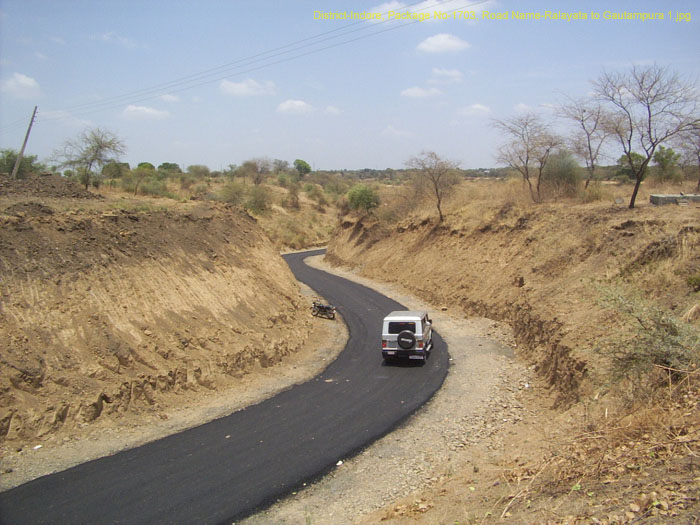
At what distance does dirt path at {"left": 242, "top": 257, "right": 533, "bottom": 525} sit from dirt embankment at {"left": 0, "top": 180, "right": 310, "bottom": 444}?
633 centimetres

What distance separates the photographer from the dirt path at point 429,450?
9.13 m

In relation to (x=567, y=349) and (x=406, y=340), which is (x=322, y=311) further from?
(x=567, y=349)

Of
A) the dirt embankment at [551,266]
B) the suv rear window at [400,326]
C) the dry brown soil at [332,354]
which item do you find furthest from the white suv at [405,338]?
the dirt embankment at [551,266]

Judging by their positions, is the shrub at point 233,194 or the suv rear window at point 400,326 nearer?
the suv rear window at point 400,326

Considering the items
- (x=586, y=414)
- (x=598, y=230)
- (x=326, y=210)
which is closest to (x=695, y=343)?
(x=586, y=414)

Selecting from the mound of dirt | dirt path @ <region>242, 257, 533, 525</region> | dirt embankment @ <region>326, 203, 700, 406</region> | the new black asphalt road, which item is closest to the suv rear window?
the new black asphalt road

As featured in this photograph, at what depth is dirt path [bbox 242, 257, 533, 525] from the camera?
9.13 meters

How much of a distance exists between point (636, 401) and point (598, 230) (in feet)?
53.0

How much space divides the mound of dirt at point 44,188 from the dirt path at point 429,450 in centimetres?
1814

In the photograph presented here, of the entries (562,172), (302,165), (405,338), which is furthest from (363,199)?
(302,165)

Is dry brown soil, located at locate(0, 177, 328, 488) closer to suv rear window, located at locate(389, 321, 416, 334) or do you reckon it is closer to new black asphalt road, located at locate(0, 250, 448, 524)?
new black asphalt road, located at locate(0, 250, 448, 524)

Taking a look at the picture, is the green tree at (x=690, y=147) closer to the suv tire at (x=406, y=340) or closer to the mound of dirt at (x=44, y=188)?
the suv tire at (x=406, y=340)

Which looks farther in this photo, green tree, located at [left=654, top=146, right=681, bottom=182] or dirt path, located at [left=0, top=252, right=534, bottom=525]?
green tree, located at [left=654, top=146, right=681, bottom=182]

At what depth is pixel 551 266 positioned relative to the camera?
23953mm
